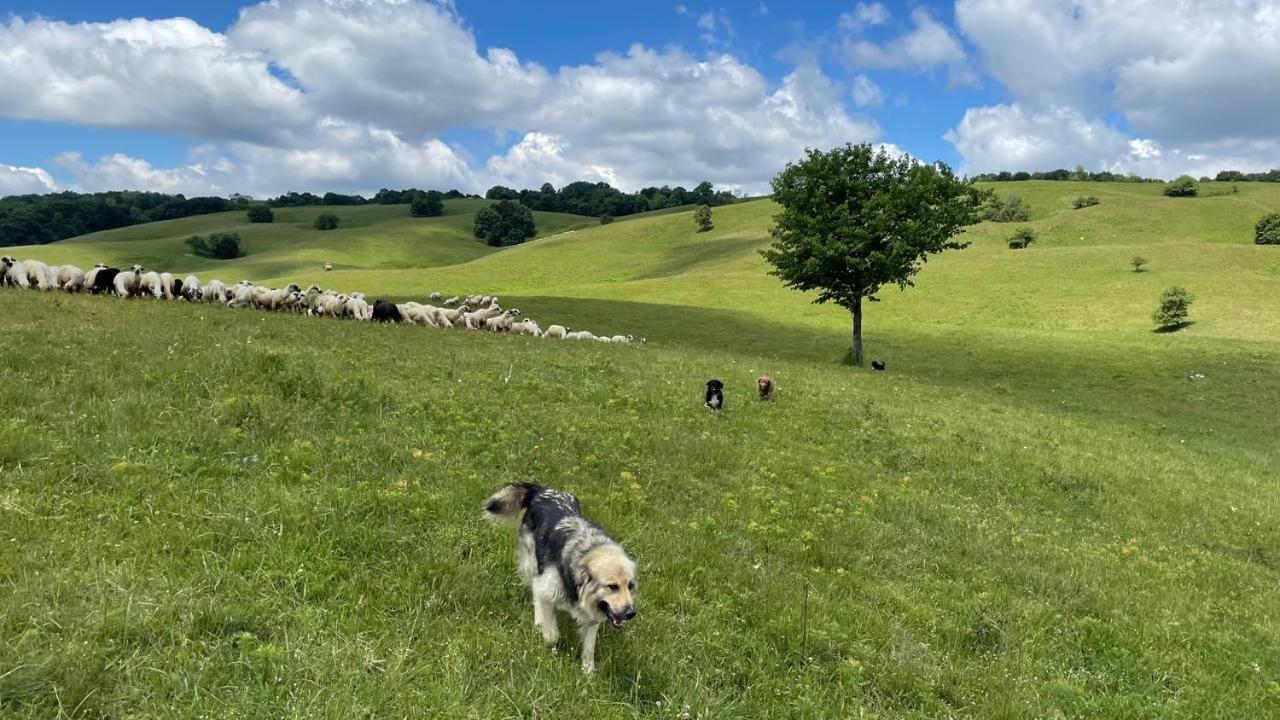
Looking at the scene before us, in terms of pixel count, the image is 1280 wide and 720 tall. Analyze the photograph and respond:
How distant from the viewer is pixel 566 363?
23.8 meters

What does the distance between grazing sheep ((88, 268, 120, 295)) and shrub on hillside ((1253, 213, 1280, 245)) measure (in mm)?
122361

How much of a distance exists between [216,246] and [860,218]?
5420 inches

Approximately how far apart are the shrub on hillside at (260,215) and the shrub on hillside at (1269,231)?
210 m

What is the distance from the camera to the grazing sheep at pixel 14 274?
23750 mm

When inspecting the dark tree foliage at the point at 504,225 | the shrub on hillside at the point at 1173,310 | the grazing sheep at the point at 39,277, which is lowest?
the shrub on hillside at the point at 1173,310

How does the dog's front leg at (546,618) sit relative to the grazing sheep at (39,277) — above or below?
below

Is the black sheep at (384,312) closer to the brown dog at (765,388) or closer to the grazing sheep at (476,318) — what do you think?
the grazing sheep at (476,318)

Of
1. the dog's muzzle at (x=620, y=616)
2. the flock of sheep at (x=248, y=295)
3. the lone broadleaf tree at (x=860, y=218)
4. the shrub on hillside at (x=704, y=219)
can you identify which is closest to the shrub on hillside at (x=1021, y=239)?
the shrub on hillside at (x=704, y=219)

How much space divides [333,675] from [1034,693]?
7.24m

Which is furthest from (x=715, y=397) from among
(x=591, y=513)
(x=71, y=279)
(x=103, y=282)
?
(x=71, y=279)

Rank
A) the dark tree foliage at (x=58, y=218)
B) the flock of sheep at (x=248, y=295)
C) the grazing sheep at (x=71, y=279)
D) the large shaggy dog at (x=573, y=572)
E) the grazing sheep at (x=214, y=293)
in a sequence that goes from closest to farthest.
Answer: the large shaggy dog at (x=573, y=572), the flock of sheep at (x=248, y=295), the grazing sheep at (x=71, y=279), the grazing sheep at (x=214, y=293), the dark tree foliage at (x=58, y=218)

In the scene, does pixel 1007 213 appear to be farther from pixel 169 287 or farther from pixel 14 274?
pixel 14 274

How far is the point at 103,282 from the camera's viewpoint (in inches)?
998

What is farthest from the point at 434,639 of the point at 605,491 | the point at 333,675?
the point at 605,491
